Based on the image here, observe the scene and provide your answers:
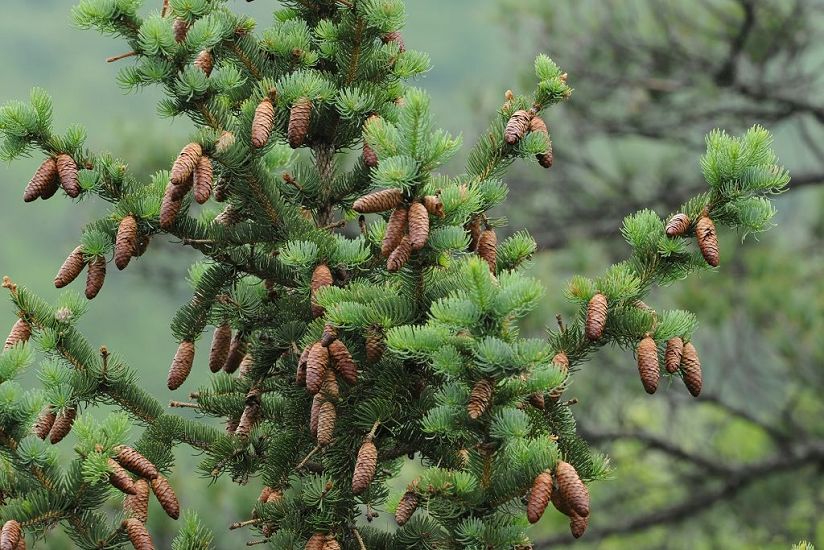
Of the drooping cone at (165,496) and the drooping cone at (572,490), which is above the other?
the drooping cone at (572,490)

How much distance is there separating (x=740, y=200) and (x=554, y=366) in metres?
0.70

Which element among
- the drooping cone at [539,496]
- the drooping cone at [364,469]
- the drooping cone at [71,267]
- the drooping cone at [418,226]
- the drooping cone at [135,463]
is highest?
the drooping cone at [418,226]

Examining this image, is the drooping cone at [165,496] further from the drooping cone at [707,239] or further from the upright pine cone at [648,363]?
the drooping cone at [707,239]

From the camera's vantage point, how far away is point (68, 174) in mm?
2863

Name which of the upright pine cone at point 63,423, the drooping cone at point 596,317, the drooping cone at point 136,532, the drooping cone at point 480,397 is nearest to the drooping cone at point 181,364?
the upright pine cone at point 63,423

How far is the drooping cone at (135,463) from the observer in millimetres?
2668

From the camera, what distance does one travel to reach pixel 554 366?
250cm

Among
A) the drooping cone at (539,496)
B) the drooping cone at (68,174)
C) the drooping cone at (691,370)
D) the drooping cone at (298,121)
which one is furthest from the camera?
the drooping cone at (298,121)

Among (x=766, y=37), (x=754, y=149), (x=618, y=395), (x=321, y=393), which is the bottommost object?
(x=618, y=395)

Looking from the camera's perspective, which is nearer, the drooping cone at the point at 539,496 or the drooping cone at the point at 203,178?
the drooping cone at the point at 539,496

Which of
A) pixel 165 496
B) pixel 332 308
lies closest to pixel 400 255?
pixel 332 308

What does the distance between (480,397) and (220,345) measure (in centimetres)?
114

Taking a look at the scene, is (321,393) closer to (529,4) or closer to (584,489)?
(584,489)

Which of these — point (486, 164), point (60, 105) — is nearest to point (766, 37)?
point (486, 164)
